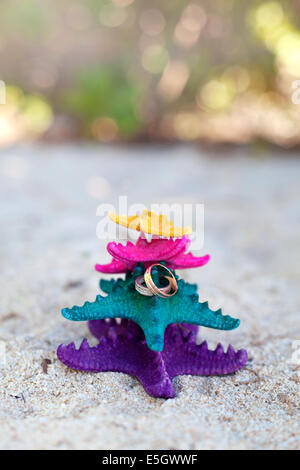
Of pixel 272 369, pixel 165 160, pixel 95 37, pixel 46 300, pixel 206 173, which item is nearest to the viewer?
pixel 272 369

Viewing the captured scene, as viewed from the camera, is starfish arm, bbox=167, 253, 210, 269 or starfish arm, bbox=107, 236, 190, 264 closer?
starfish arm, bbox=107, 236, 190, 264

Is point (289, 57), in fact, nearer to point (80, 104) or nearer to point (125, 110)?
point (125, 110)

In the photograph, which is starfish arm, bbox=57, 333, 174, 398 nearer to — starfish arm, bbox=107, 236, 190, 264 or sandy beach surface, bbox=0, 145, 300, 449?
sandy beach surface, bbox=0, 145, 300, 449

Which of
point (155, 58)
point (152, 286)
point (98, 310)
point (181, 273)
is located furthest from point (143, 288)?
point (155, 58)

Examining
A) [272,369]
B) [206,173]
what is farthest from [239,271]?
[206,173]

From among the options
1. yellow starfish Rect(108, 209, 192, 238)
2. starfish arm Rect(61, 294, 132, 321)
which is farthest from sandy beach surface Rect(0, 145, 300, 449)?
yellow starfish Rect(108, 209, 192, 238)

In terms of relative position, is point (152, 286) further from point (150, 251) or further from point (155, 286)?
point (150, 251)
